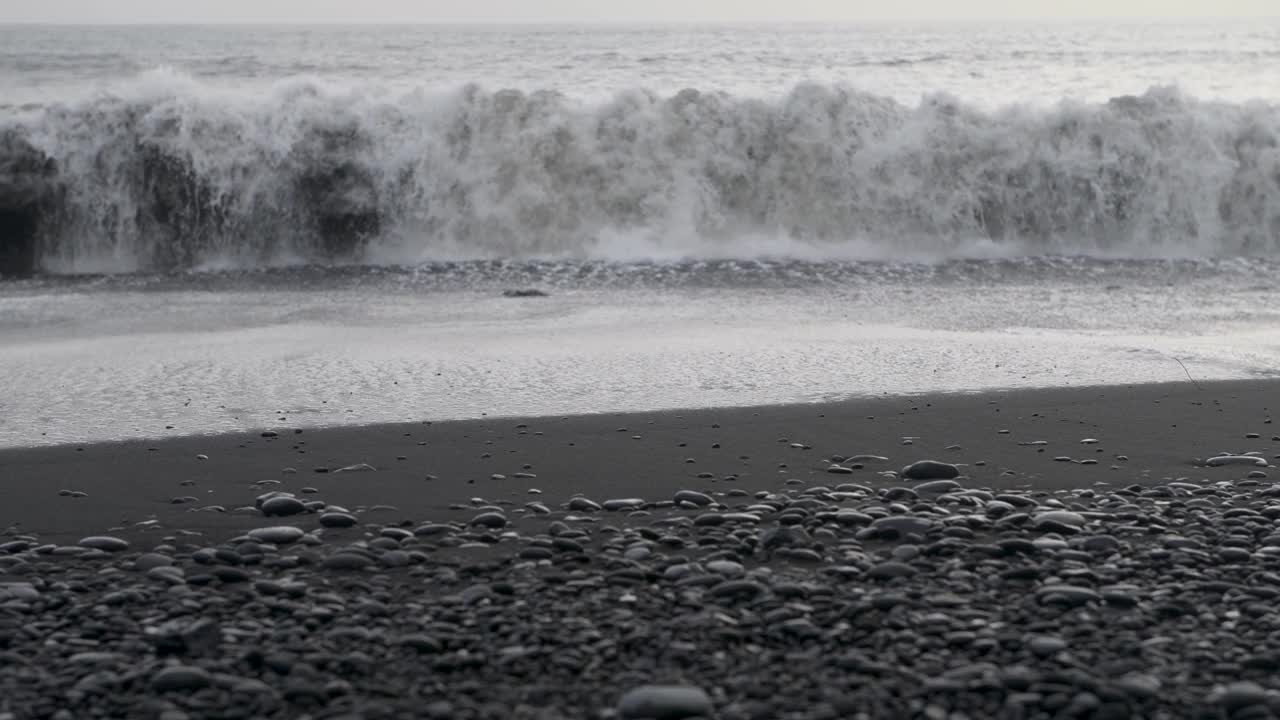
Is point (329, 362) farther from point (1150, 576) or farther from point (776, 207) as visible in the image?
point (776, 207)

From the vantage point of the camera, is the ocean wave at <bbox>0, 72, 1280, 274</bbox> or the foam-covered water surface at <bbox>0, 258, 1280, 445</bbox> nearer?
the foam-covered water surface at <bbox>0, 258, 1280, 445</bbox>

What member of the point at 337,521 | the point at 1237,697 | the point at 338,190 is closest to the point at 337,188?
the point at 338,190

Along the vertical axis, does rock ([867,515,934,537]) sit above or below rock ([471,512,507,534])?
above

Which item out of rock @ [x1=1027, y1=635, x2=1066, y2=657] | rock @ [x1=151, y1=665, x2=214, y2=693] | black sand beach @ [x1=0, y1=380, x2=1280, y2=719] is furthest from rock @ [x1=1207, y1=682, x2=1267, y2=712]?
rock @ [x1=151, y1=665, x2=214, y2=693]

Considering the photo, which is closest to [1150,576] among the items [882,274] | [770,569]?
[770,569]

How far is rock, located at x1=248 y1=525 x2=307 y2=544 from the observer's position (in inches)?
152

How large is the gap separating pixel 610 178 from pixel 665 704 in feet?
36.3

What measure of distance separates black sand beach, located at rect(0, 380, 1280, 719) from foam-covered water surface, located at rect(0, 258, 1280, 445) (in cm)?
71

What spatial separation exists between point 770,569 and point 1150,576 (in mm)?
1029

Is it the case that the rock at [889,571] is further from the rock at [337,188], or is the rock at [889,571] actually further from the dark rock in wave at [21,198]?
the dark rock in wave at [21,198]

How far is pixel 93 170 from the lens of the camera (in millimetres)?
12898

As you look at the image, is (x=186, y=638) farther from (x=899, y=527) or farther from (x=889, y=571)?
(x=899, y=527)

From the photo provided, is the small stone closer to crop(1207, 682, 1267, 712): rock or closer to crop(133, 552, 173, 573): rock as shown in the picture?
crop(133, 552, 173, 573): rock

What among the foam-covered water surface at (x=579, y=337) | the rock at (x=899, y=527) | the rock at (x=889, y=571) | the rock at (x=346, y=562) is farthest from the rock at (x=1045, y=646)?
the foam-covered water surface at (x=579, y=337)
